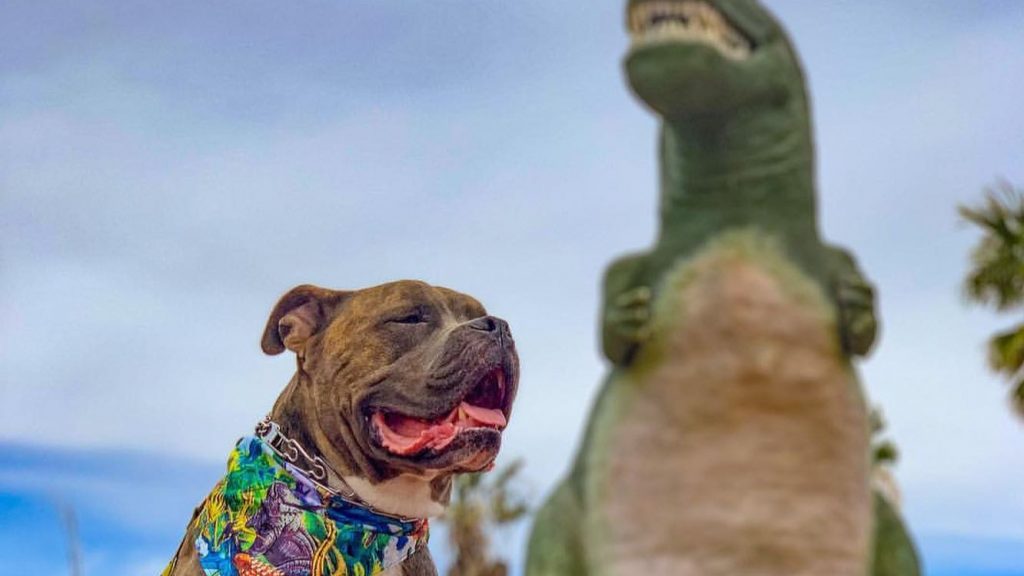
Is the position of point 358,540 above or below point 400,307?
below

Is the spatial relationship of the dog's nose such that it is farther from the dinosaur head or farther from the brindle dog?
the dinosaur head

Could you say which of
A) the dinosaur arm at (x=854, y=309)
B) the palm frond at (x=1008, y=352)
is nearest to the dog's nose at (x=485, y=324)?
the dinosaur arm at (x=854, y=309)

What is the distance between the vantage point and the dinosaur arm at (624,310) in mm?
2586

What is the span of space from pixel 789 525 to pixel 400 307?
10.5 ft

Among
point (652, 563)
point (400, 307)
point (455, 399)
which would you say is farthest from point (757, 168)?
point (400, 307)

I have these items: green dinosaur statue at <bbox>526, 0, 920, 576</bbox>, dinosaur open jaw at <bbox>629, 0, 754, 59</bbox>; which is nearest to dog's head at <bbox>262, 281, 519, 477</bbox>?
green dinosaur statue at <bbox>526, 0, 920, 576</bbox>

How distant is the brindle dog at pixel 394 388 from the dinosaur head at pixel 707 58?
271 cm

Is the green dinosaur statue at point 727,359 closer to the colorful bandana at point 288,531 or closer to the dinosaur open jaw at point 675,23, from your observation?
the dinosaur open jaw at point 675,23

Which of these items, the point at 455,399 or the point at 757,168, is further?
the point at 455,399

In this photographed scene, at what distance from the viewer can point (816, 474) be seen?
2566mm

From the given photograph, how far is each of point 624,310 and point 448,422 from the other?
2715 mm

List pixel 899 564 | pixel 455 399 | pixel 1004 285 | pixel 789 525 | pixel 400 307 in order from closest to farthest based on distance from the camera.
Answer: pixel 789 525
pixel 899 564
pixel 455 399
pixel 400 307
pixel 1004 285

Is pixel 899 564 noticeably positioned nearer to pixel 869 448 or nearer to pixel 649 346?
pixel 869 448

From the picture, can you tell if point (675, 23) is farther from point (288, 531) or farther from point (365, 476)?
point (288, 531)
